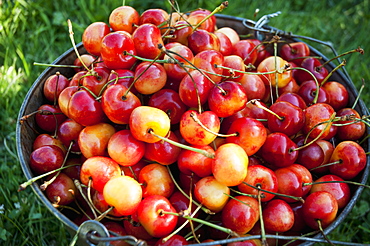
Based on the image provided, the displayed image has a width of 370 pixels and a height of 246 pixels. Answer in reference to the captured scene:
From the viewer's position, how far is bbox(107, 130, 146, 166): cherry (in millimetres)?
1319

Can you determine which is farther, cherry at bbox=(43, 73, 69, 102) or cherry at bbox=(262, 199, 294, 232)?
cherry at bbox=(43, 73, 69, 102)

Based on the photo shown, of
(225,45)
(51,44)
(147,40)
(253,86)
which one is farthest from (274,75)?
(51,44)

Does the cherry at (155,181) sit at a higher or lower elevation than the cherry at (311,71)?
lower

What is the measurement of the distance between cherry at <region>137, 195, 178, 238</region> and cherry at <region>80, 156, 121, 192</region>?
0.17 meters

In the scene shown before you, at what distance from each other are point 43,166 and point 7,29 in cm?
179

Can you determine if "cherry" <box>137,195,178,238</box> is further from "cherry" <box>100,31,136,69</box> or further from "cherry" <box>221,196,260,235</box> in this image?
"cherry" <box>100,31,136,69</box>

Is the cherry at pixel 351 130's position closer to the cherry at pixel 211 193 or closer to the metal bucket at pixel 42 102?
the metal bucket at pixel 42 102

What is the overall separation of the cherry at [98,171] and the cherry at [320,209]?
0.77 metres

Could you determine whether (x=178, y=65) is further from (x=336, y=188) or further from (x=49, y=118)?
(x=336, y=188)

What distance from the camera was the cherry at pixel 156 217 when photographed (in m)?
1.23

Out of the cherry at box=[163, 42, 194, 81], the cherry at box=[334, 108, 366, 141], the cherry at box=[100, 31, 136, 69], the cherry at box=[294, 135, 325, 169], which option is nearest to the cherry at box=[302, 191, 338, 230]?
the cherry at box=[294, 135, 325, 169]

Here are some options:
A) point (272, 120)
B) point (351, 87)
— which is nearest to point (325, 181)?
point (272, 120)

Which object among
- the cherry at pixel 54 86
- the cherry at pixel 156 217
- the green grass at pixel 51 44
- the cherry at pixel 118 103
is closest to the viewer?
the cherry at pixel 156 217

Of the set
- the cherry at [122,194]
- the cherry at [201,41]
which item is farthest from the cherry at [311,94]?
the cherry at [122,194]
